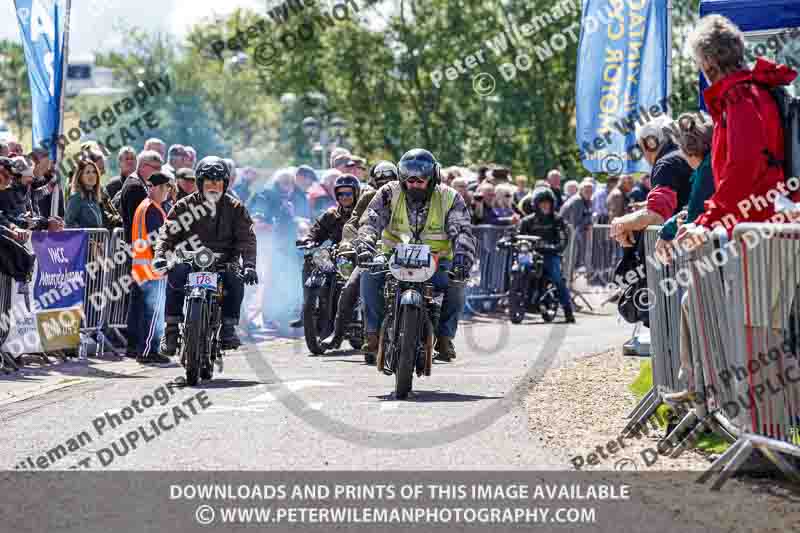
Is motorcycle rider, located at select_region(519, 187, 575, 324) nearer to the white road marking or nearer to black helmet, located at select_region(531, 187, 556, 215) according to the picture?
black helmet, located at select_region(531, 187, 556, 215)

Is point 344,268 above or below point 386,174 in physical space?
below

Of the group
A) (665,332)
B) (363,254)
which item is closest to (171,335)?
(363,254)

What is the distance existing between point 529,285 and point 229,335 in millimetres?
10222

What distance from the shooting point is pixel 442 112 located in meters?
56.3

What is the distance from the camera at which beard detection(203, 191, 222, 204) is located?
1355 cm

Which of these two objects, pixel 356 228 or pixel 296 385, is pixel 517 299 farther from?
pixel 296 385

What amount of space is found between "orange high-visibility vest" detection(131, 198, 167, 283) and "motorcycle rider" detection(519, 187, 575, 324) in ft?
27.5

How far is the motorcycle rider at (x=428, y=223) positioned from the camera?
12.2 m

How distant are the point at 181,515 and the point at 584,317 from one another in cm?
1740

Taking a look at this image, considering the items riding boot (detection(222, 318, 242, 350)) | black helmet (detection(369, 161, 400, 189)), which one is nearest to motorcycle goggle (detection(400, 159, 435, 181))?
riding boot (detection(222, 318, 242, 350))

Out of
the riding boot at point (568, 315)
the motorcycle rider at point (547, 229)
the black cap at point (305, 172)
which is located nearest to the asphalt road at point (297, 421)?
the black cap at point (305, 172)

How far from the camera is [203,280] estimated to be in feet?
42.5

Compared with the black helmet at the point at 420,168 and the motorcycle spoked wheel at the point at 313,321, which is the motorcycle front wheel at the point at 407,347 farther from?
the motorcycle spoked wheel at the point at 313,321

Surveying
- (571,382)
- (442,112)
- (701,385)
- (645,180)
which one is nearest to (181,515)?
(701,385)
